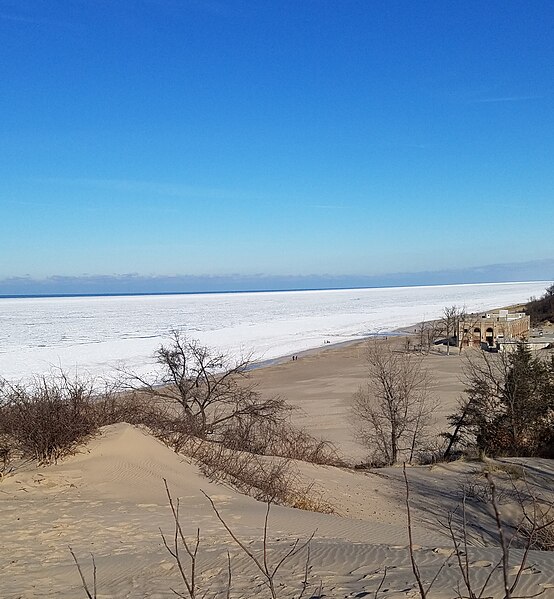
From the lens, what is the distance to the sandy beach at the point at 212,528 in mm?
6777

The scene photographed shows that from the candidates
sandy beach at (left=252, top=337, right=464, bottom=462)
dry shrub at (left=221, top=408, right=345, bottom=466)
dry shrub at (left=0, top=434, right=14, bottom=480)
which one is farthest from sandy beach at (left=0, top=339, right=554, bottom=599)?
sandy beach at (left=252, top=337, right=464, bottom=462)

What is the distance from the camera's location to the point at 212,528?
9766mm

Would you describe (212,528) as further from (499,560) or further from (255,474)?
(255,474)

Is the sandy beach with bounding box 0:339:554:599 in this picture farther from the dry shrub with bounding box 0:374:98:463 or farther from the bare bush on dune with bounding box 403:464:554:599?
the dry shrub with bounding box 0:374:98:463

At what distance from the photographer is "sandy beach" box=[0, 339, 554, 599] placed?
22.2ft

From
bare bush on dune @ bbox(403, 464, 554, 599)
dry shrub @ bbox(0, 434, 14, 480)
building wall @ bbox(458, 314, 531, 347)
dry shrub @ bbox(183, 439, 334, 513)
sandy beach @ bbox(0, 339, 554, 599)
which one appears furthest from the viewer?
building wall @ bbox(458, 314, 531, 347)

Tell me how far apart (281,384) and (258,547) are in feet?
108

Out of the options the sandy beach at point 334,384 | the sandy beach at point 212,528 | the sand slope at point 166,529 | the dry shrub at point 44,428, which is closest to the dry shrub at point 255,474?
the sandy beach at point 212,528

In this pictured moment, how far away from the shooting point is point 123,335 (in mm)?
65750

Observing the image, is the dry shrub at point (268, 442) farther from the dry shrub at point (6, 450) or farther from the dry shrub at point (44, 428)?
the dry shrub at point (6, 450)

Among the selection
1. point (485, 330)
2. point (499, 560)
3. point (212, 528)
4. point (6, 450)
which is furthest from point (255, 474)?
point (485, 330)

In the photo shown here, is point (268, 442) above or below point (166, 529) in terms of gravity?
below


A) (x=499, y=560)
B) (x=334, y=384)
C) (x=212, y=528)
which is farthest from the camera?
(x=334, y=384)

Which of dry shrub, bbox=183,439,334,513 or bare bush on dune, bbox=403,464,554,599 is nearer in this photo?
bare bush on dune, bbox=403,464,554,599
